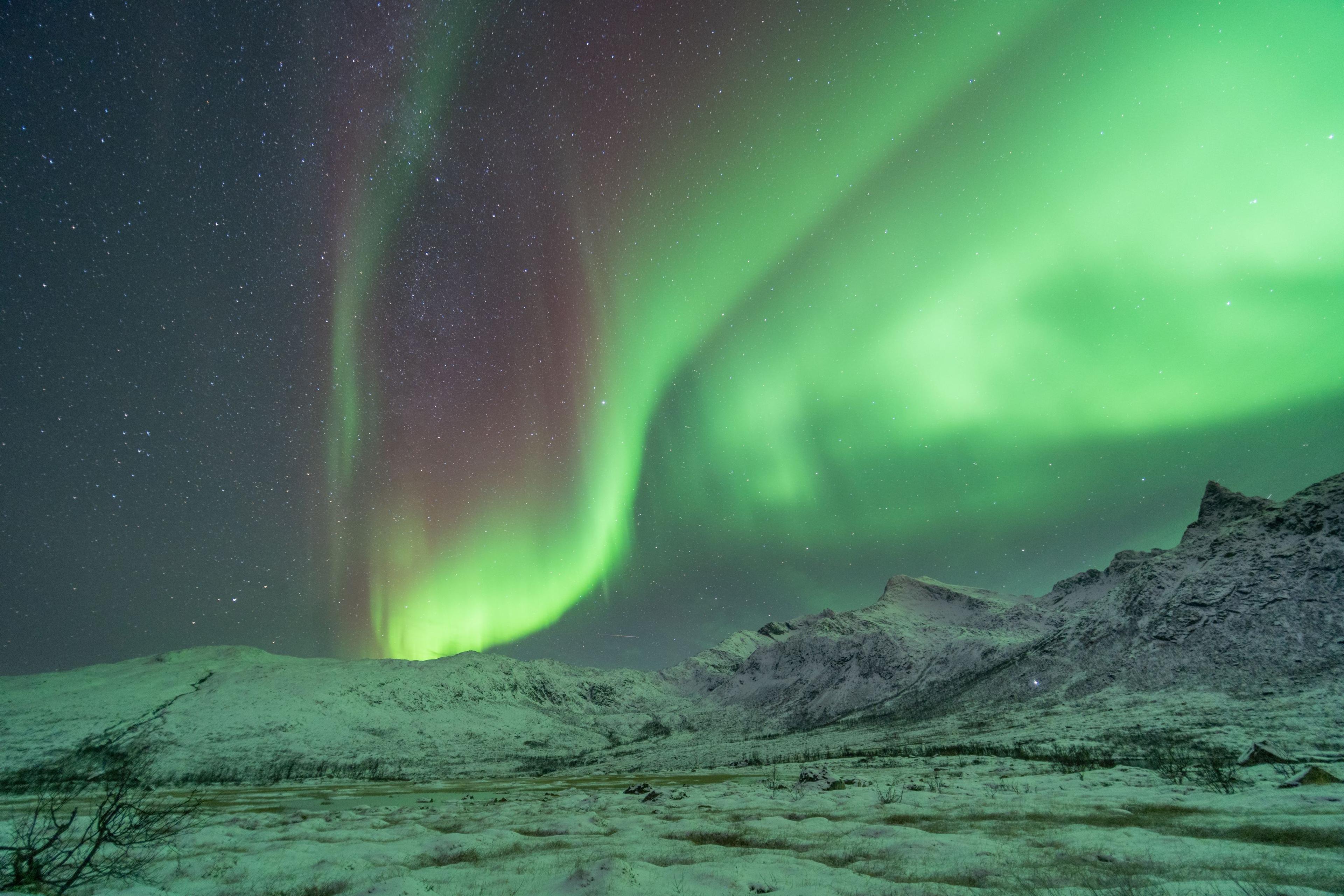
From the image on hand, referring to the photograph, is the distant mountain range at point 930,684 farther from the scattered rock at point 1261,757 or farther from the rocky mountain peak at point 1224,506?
the scattered rock at point 1261,757

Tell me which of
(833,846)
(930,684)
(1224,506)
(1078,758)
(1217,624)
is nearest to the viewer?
(833,846)

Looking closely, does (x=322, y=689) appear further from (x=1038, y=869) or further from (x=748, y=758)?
(x=1038, y=869)

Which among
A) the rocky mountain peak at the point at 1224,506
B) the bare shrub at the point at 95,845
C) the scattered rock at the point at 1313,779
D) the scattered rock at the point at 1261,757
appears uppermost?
the rocky mountain peak at the point at 1224,506

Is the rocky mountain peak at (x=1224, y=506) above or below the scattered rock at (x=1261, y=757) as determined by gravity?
above

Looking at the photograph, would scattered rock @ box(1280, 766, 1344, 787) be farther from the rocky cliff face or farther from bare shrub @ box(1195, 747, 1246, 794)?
the rocky cliff face

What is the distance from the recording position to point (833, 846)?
41.4 feet

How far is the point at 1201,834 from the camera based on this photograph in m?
11.4

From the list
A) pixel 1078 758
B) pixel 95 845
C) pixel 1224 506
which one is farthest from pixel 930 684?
pixel 95 845

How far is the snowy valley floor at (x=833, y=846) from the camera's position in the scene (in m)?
8.84

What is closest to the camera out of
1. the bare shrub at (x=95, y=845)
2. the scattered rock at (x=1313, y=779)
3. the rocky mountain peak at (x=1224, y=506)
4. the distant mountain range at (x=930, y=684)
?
the bare shrub at (x=95, y=845)

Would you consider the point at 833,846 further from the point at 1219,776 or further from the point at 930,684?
the point at 930,684

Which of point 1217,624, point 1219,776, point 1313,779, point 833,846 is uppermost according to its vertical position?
point 833,846

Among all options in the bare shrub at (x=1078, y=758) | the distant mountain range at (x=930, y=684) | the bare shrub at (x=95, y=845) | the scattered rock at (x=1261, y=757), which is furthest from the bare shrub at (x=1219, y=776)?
the distant mountain range at (x=930, y=684)

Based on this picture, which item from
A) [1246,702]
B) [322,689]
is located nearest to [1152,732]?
[1246,702]
